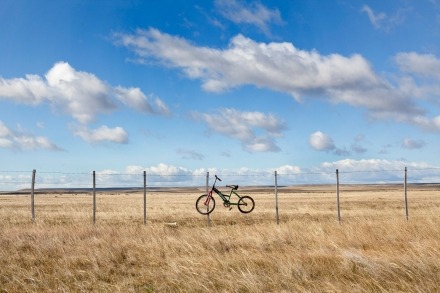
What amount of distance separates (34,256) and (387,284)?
7.30 meters

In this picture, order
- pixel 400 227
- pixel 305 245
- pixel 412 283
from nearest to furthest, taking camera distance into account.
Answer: pixel 412 283 < pixel 305 245 < pixel 400 227

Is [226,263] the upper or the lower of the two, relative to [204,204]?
lower

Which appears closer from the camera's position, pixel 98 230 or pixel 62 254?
pixel 62 254

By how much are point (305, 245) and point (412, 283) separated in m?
4.41

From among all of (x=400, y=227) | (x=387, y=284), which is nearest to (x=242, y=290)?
(x=387, y=284)

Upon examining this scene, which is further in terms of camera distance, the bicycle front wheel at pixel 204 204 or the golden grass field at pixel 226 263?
the bicycle front wheel at pixel 204 204

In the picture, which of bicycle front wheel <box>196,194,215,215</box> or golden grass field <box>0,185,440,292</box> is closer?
golden grass field <box>0,185,440,292</box>

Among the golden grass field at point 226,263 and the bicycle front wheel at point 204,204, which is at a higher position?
the bicycle front wheel at point 204,204

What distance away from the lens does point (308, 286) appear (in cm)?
660

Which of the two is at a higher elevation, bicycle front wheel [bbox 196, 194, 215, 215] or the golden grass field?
bicycle front wheel [bbox 196, 194, 215, 215]

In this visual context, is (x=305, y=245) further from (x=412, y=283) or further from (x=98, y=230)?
(x=98, y=230)

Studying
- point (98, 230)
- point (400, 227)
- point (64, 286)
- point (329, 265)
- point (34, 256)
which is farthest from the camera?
point (98, 230)

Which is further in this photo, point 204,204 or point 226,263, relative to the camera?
point 204,204

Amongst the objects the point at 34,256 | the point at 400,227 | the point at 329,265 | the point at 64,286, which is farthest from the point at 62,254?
the point at 400,227
